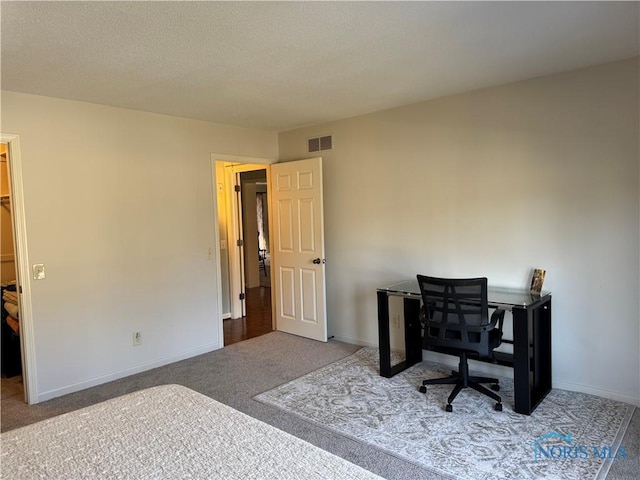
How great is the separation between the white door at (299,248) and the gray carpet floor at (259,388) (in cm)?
23

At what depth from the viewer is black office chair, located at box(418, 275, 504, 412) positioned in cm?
291

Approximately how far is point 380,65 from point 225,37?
40.7 inches

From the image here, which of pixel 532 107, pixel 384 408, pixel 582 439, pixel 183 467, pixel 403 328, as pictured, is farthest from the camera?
pixel 403 328

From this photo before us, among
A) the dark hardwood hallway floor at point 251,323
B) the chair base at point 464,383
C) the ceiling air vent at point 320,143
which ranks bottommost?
the dark hardwood hallway floor at point 251,323

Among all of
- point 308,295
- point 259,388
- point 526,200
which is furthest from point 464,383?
point 308,295

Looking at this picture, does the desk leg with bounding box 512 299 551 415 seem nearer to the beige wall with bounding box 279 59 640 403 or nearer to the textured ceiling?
the beige wall with bounding box 279 59 640 403

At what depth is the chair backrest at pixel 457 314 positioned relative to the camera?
2.90 m

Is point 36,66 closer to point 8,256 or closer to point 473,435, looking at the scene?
point 8,256

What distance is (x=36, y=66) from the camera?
2.67 metres

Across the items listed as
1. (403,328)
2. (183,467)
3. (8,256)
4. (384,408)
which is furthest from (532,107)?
(8,256)

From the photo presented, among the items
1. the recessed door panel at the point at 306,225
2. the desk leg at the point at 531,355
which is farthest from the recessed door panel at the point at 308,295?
the desk leg at the point at 531,355
